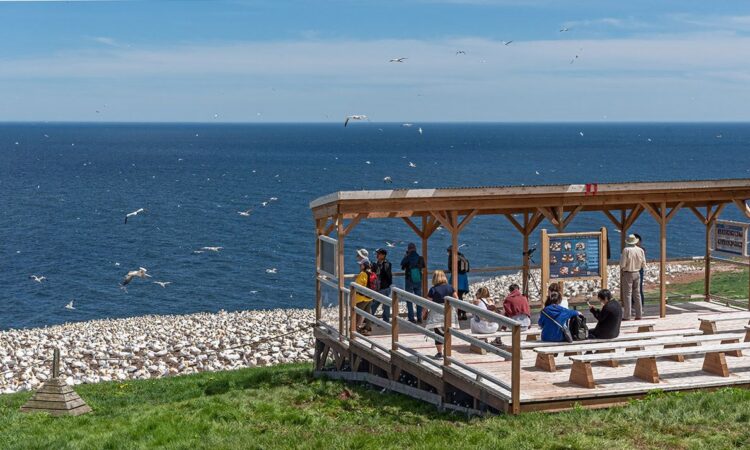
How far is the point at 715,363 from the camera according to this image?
556 inches

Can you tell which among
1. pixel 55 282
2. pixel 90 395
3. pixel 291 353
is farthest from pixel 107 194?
pixel 90 395

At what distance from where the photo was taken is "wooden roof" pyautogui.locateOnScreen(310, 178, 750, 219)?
18094 millimetres

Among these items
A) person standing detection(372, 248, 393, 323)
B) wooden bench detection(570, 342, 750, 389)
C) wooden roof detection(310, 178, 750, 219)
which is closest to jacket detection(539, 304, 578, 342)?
wooden bench detection(570, 342, 750, 389)

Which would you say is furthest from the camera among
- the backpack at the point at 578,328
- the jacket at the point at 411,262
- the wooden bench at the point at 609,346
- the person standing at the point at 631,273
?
the jacket at the point at 411,262

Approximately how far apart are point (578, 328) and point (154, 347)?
1856 cm

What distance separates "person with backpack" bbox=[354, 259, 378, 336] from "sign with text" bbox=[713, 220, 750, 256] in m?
8.12

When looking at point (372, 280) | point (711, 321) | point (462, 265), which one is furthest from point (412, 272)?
point (711, 321)

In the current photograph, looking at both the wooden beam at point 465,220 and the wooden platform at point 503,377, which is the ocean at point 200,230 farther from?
the wooden platform at point 503,377

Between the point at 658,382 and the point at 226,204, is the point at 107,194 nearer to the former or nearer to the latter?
the point at 226,204

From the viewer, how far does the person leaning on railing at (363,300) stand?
1786 cm

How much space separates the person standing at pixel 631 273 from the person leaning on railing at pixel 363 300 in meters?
5.16

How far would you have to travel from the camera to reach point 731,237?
21.5m

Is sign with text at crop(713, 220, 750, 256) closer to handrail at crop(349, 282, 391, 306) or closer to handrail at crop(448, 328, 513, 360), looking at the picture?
handrail at crop(349, 282, 391, 306)

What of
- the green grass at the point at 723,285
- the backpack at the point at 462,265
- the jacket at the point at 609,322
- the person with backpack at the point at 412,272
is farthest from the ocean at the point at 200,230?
the jacket at the point at 609,322
